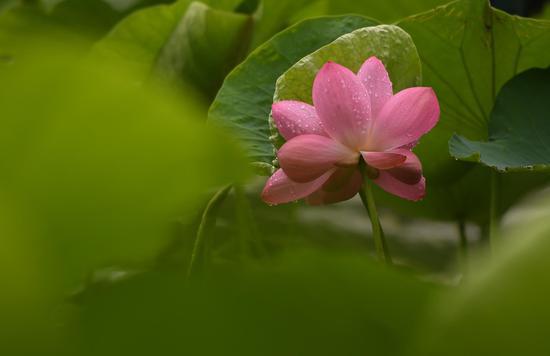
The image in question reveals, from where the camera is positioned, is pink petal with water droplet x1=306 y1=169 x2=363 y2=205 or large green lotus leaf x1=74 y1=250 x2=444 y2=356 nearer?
large green lotus leaf x1=74 y1=250 x2=444 y2=356

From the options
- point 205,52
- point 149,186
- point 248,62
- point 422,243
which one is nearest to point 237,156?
point 149,186

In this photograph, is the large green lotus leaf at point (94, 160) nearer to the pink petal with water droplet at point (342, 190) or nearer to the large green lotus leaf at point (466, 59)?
the pink petal with water droplet at point (342, 190)

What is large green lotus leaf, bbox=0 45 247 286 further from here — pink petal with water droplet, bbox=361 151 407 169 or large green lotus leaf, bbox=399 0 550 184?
large green lotus leaf, bbox=399 0 550 184

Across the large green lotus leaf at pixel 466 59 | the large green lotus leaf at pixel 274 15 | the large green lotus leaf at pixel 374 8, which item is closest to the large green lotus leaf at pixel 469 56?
the large green lotus leaf at pixel 466 59

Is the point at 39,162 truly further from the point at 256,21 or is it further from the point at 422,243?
the point at 422,243

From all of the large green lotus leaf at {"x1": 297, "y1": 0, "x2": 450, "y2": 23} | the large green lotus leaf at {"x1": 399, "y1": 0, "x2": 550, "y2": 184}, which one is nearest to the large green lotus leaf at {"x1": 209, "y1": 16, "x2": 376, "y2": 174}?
the large green lotus leaf at {"x1": 399, "y1": 0, "x2": 550, "y2": 184}

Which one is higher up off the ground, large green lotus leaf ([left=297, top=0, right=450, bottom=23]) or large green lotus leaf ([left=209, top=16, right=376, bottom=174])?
large green lotus leaf ([left=209, top=16, right=376, bottom=174])
